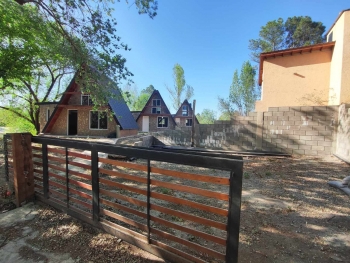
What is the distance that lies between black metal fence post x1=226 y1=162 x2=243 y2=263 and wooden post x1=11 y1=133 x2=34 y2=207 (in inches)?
120

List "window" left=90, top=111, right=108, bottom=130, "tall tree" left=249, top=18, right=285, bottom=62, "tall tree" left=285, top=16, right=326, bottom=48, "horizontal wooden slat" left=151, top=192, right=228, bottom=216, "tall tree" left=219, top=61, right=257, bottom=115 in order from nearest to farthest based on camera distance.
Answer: "horizontal wooden slat" left=151, top=192, right=228, bottom=216, "window" left=90, top=111, right=108, bottom=130, "tall tree" left=285, top=16, right=326, bottom=48, "tall tree" left=249, top=18, right=285, bottom=62, "tall tree" left=219, top=61, right=257, bottom=115

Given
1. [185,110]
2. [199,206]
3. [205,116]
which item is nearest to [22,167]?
[199,206]

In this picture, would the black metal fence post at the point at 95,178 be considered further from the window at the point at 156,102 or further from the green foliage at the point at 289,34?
the green foliage at the point at 289,34

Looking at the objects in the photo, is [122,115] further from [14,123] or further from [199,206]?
[199,206]

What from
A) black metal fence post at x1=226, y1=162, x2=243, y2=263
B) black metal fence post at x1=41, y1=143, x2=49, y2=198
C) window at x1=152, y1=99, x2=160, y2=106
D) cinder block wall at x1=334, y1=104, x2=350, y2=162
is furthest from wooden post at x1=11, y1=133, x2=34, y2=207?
window at x1=152, y1=99, x2=160, y2=106

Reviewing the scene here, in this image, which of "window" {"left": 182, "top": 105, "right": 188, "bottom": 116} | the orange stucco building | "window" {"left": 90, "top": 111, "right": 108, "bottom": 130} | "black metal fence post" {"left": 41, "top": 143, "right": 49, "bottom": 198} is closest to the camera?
"black metal fence post" {"left": 41, "top": 143, "right": 49, "bottom": 198}

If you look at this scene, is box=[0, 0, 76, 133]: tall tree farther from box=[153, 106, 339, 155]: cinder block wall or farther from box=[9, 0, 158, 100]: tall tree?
box=[153, 106, 339, 155]: cinder block wall

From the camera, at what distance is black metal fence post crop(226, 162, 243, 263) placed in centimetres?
120

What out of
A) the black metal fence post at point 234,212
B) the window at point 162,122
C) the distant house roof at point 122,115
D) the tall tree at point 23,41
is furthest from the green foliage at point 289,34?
the black metal fence post at point 234,212

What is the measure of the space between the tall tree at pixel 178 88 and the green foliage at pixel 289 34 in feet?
36.3

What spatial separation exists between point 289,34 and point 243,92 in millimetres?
7006

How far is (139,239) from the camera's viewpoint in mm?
1763

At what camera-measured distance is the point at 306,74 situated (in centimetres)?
862

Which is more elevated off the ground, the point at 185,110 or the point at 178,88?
the point at 178,88
